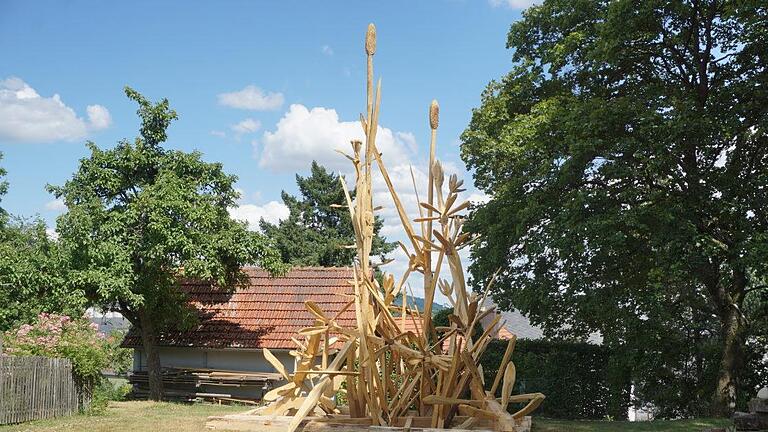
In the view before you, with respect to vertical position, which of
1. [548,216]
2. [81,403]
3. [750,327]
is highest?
[548,216]

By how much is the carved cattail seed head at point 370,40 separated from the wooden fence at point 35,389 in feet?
32.2

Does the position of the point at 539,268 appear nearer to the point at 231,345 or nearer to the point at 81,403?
the point at 231,345

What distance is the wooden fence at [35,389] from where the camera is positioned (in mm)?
12508

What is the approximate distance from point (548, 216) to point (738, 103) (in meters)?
4.15

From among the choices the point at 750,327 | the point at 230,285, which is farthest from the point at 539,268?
the point at 230,285

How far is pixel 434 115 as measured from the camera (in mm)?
5586

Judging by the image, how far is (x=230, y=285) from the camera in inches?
747

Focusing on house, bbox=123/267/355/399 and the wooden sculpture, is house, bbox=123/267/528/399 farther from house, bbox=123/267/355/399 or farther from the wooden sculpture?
the wooden sculpture

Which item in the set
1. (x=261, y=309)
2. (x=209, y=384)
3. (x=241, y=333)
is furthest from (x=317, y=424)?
(x=261, y=309)

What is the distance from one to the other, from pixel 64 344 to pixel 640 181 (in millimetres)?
11524

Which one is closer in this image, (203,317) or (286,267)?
(286,267)

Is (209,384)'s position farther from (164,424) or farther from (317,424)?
(317,424)

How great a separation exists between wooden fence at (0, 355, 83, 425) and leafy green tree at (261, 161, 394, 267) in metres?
16.4

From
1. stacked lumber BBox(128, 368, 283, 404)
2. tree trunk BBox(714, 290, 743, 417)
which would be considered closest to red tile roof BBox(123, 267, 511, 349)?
stacked lumber BBox(128, 368, 283, 404)
